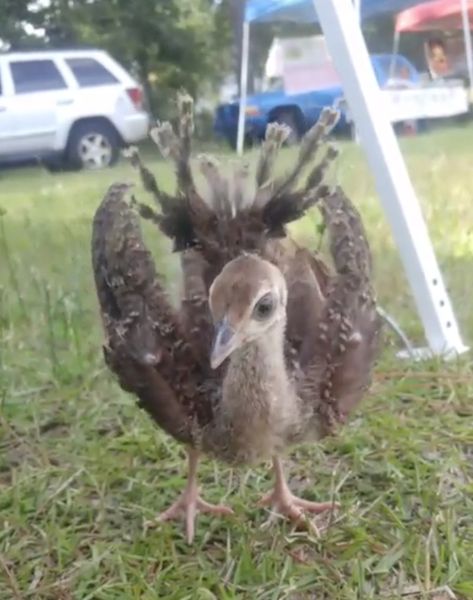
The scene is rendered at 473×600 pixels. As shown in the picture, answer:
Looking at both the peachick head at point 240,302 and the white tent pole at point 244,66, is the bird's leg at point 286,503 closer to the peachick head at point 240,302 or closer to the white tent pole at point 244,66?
the peachick head at point 240,302

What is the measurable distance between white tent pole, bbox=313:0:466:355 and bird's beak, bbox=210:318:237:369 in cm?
72

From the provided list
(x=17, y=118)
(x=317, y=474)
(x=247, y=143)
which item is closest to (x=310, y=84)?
(x=247, y=143)

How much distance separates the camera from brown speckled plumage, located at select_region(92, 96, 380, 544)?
1.20 m

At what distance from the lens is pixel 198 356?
4.09 ft

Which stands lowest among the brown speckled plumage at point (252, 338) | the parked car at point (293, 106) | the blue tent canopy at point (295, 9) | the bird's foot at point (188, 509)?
the bird's foot at point (188, 509)

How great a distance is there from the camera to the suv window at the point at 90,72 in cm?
→ 184

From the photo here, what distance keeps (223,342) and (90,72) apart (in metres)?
0.92

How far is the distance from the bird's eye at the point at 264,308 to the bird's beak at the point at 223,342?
0.04m

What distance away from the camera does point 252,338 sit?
1131mm

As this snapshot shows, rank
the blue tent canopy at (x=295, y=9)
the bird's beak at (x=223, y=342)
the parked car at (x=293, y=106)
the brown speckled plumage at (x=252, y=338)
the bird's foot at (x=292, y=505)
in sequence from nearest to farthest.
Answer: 1. the bird's beak at (x=223, y=342)
2. the brown speckled plumage at (x=252, y=338)
3. the bird's foot at (x=292, y=505)
4. the parked car at (x=293, y=106)
5. the blue tent canopy at (x=295, y=9)

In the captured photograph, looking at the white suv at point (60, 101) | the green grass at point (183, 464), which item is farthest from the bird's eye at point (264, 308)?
the white suv at point (60, 101)

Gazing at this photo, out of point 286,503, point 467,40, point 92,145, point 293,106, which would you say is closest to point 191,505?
point 286,503

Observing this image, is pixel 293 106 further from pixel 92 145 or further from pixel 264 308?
pixel 264 308

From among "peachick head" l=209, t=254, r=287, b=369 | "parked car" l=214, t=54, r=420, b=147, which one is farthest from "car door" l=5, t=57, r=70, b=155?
"peachick head" l=209, t=254, r=287, b=369
